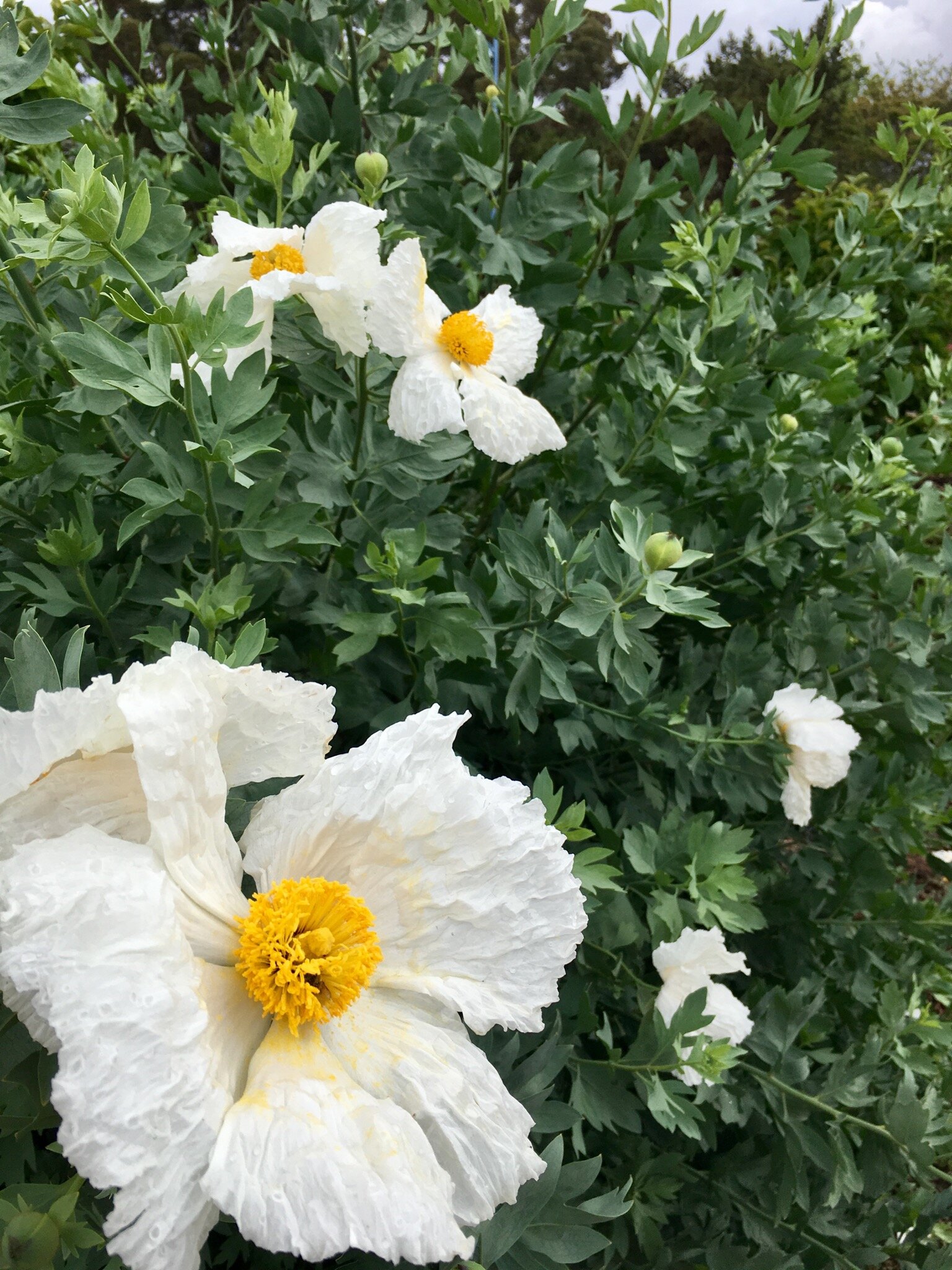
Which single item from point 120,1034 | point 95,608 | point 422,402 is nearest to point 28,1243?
point 120,1034

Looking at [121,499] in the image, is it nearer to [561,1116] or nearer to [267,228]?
[267,228]

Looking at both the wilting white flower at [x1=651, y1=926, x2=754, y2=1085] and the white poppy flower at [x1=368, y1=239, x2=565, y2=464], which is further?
the wilting white flower at [x1=651, y1=926, x2=754, y2=1085]

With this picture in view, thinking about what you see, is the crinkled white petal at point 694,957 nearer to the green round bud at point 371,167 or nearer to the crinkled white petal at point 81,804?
the crinkled white petal at point 81,804

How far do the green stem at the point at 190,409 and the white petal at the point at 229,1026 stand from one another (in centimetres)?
42

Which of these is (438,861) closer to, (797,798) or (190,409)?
(190,409)

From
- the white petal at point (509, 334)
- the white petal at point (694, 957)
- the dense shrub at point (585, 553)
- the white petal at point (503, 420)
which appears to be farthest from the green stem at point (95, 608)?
the white petal at point (694, 957)

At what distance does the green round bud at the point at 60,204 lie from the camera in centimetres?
69

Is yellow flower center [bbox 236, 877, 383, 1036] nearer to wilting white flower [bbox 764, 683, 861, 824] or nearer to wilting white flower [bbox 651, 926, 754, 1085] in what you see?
wilting white flower [bbox 651, 926, 754, 1085]

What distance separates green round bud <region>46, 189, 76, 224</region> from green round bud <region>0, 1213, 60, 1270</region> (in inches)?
26.1

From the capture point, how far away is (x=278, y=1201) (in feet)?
1.73

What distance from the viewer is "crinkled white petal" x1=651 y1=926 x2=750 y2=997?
3.79 ft

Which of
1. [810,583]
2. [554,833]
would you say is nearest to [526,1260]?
[554,833]

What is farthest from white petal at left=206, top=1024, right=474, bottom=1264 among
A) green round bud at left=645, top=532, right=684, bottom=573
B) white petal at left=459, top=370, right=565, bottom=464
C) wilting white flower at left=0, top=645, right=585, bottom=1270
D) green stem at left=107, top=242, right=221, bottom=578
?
white petal at left=459, top=370, right=565, bottom=464

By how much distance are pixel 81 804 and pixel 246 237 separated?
0.65m
